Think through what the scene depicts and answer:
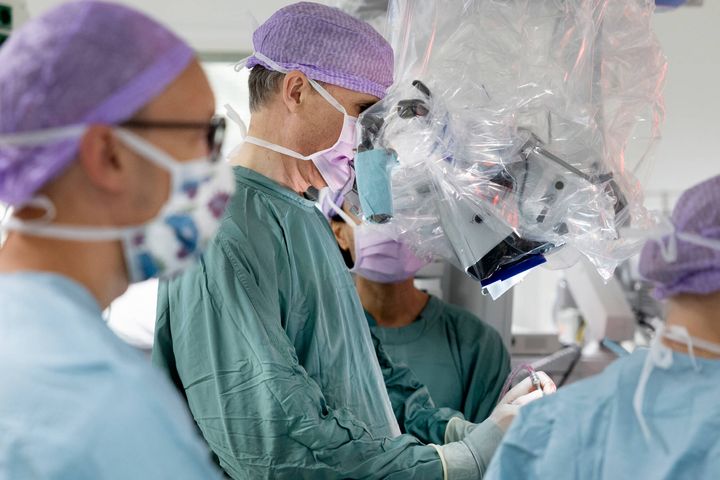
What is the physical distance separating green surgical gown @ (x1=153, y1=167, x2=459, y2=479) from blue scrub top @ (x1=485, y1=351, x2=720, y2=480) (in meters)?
0.39

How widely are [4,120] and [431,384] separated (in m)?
1.87

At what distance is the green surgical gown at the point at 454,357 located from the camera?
8.64ft

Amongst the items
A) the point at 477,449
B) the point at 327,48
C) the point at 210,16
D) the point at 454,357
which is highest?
the point at 327,48

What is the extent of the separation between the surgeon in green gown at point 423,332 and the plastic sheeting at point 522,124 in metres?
0.87

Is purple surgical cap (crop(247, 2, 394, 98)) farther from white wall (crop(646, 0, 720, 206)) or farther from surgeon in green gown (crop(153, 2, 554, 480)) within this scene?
white wall (crop(646, 0, 720, 206))

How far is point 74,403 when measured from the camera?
2.95ft

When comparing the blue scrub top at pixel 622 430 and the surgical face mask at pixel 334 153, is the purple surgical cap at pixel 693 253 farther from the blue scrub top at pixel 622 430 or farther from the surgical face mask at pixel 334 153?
the surgical face mask at pixel 334 153

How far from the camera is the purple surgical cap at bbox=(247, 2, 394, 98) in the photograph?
172cm

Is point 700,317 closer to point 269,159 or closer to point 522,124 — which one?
point 522,124

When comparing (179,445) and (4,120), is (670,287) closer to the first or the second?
(179,445)

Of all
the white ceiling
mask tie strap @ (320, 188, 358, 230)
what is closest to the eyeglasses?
mask tie strap @ (320, 188, 358, 230)

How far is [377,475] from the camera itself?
1.54 meters

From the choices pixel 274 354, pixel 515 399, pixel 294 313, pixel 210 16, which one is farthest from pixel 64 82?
pixel 210 16

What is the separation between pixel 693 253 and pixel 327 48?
874 millimetres
